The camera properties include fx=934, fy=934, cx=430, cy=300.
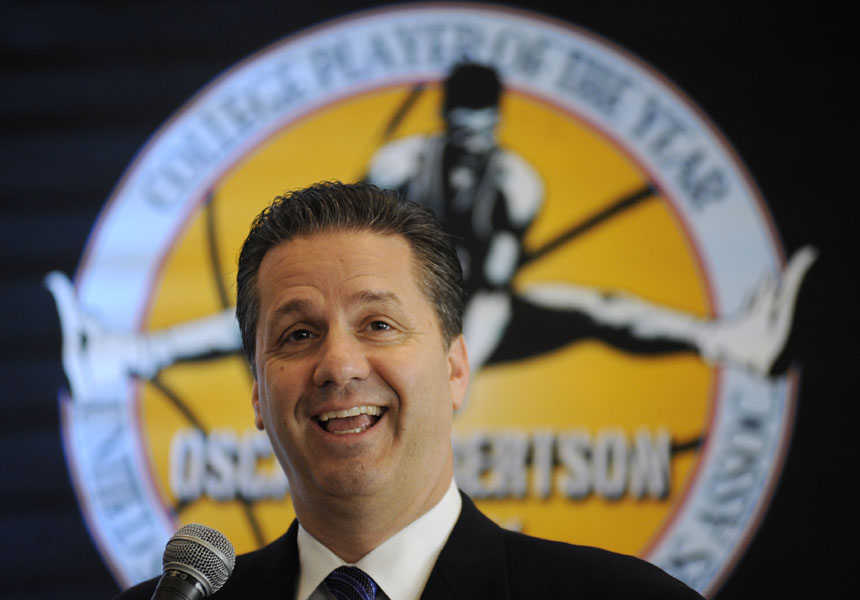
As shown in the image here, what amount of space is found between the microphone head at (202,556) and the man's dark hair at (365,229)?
13.8 inches

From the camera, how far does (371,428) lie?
1248 mm

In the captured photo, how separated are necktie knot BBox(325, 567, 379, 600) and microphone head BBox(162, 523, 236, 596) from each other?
0.19m

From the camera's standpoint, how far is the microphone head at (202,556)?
108 centimetres

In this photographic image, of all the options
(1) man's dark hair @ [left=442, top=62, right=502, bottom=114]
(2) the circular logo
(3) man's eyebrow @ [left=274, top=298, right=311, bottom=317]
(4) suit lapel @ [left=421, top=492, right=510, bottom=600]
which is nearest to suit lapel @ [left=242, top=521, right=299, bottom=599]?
(4) suit lapel @ [left=421, top=492, right=510, bottom=600]

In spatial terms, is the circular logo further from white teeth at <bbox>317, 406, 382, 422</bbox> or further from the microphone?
the microphone

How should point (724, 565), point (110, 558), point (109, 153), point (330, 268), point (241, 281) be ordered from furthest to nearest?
point (109, 153), point (110, 558), point (724, 565), point (241, 281), point (330, 268)

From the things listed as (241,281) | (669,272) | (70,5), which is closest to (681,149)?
(669,272)

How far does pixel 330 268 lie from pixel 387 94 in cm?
133

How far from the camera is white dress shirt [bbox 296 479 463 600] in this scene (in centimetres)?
126

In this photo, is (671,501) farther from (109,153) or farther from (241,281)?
(109,153)

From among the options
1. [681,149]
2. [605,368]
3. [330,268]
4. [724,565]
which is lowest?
[724,565]

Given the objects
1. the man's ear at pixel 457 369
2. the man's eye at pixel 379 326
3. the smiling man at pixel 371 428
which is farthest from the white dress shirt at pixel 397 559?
the man's eye at pixel 379 326

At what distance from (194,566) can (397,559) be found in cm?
31

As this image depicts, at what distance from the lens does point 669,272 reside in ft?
7.79
